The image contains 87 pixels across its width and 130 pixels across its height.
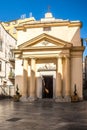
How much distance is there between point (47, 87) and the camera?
33.1 metres

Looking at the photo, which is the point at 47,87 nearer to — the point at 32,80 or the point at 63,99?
the point at 32,80

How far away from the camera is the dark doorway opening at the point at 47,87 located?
104ft

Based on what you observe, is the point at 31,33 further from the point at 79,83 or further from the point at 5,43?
the point at 5,43

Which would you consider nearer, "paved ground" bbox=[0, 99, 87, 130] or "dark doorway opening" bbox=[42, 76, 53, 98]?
"paved ground" bbox=[0, 99, 87, 130]

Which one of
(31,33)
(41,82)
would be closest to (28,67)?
(41,82)

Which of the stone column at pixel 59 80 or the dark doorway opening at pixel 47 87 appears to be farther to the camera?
the dark doorway opening at pixel 47 87

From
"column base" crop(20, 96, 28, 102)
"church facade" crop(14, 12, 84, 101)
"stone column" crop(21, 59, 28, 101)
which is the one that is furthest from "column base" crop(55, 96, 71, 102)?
"stone column" crop(21, 59, 28, 101)

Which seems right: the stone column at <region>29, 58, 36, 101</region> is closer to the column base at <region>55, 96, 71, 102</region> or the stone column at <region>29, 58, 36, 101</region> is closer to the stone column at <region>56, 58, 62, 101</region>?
the stone column at <region>56, 58, 62, 101</region>

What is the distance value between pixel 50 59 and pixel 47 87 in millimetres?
4320

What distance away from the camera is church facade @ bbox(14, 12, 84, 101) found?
29234 millimetres

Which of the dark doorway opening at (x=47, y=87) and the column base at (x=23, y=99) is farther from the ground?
the dark doorway opening at (x=47, y=87)

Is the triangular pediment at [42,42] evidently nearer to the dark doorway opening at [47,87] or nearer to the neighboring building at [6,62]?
the dark doorway opening at [47,87]

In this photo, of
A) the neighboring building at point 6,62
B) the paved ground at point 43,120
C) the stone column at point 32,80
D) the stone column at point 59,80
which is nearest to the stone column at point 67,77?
the stone column at point 59,80

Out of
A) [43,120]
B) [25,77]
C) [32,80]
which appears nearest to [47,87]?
[32,80]
